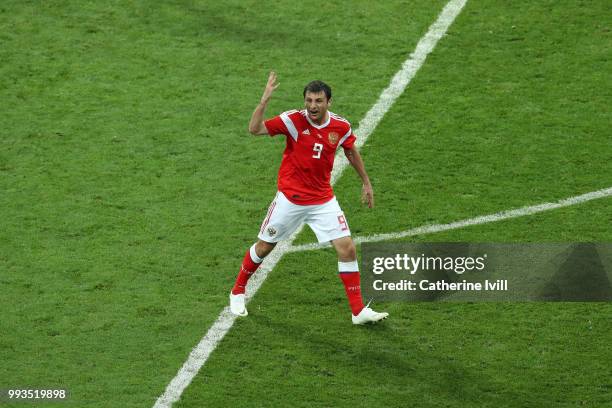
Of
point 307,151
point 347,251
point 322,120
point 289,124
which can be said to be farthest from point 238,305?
point 322,120

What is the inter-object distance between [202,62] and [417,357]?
5.77m

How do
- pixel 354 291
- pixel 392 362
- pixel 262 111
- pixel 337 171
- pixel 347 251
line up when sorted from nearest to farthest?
pixel 262 111
pixel 392 362
pixel 347 251
pixel 354 291
pixel 337 171

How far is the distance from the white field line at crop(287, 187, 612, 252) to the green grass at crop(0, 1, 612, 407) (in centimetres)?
11

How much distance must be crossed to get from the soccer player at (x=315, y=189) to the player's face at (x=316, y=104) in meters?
0.01

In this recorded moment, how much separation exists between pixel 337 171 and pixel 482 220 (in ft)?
5.60

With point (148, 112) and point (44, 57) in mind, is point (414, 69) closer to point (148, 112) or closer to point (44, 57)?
point (148, 112)

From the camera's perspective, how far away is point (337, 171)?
13023 millimetres

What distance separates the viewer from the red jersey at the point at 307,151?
1041 centimetres

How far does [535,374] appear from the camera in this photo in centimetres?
995

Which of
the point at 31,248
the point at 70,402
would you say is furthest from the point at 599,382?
the point at 31,248

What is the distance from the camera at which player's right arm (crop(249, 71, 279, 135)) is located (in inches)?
391

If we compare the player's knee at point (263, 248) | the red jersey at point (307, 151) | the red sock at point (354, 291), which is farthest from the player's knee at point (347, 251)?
the player's knee at point (263, 248)

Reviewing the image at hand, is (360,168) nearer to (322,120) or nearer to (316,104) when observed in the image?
(322,120)

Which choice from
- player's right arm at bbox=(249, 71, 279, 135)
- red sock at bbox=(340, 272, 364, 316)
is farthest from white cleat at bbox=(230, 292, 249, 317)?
player's right arm at bbox=(249, 71, 279, 135)
